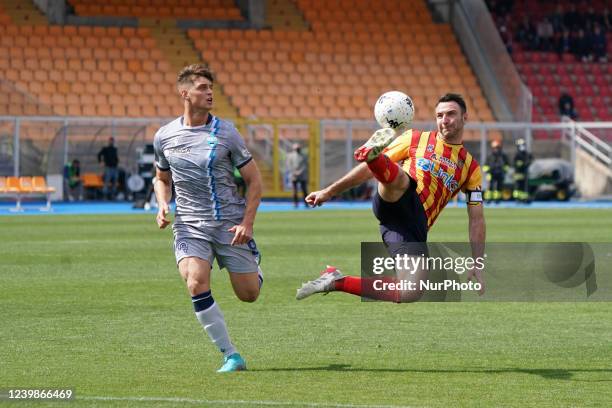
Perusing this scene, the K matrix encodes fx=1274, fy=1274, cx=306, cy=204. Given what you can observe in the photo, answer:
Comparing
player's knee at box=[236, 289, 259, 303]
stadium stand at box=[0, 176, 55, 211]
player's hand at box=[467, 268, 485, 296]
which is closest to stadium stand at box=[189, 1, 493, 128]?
stadium stand at box=[0, 176, 55, 211]

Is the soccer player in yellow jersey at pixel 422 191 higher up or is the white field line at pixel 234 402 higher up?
the soccer player in yellow jersey at pixel 422 191

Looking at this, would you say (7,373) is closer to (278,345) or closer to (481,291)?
(278,345)

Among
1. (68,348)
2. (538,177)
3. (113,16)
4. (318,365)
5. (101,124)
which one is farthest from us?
(113,16)

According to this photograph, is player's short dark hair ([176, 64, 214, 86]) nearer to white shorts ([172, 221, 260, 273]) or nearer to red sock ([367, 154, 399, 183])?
white shorts ([172, 221, 260, 273])

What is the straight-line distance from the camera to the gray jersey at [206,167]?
8.36 metres

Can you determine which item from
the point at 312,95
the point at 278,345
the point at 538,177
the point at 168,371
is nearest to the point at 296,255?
the point at 278,345

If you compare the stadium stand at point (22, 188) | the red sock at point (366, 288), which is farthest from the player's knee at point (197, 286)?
the stadium stand at point (22, 188)

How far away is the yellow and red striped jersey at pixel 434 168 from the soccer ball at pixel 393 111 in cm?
49

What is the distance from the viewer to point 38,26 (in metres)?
40.9

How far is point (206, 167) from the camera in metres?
8.34

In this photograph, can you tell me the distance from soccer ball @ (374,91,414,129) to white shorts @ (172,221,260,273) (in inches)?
48.5

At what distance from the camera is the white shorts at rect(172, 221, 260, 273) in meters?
8.34

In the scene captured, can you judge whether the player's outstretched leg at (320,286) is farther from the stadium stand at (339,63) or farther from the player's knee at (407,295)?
the stadium stand at (339,63)

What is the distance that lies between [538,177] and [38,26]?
16538 millimetres
